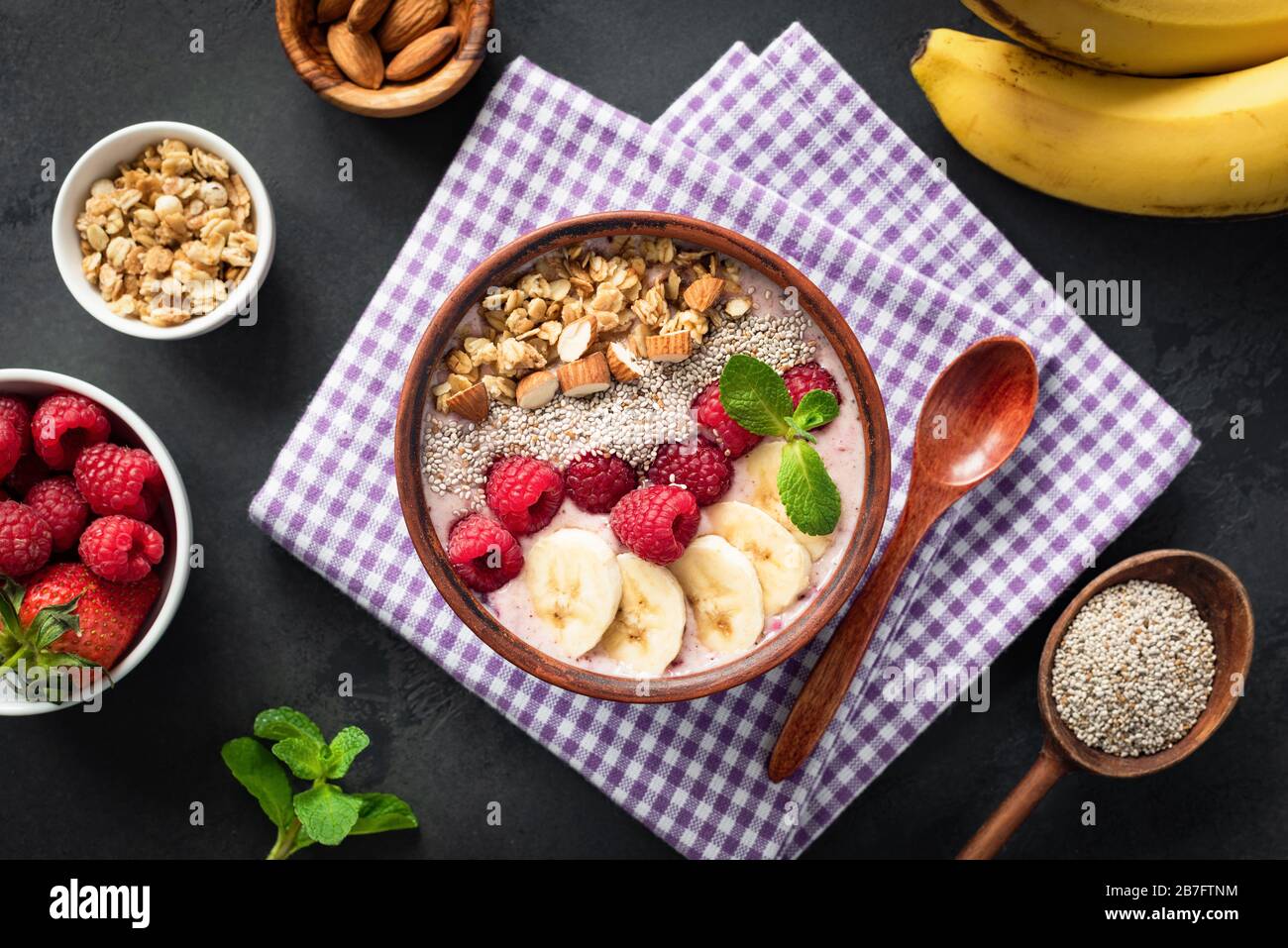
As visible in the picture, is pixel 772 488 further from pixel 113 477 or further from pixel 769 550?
pixel 113 477

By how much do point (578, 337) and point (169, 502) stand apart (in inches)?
24.3

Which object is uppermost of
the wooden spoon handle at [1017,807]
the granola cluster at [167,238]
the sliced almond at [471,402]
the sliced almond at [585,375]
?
the granola cluster at [167,238]

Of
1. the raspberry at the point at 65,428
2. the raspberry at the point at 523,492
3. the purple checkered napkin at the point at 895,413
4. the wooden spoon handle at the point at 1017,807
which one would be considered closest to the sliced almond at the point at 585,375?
the raspberry at the point at 523,492

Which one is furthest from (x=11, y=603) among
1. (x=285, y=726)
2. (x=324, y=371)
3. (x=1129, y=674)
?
(x=1129, y=674)

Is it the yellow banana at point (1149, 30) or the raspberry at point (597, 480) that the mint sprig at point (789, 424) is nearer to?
the raspberry at point (597, 480)

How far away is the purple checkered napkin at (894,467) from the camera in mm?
1516

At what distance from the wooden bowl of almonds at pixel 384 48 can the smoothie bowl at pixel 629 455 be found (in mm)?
352

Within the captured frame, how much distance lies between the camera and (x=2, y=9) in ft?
5.43

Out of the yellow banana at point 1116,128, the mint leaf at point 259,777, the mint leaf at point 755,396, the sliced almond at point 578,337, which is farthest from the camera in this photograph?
the mint leaf at point 259,777

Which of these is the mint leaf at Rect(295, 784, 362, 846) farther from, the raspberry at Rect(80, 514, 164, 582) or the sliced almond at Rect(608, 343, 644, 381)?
the sliced almond at Rect(608, 343, 644, 381)

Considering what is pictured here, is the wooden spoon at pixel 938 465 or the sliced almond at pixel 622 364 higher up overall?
the sliced almond at pixel 622 364

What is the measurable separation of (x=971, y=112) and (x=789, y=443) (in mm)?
636

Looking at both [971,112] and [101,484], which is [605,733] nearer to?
[101,484]

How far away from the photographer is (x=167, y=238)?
1518 mm
